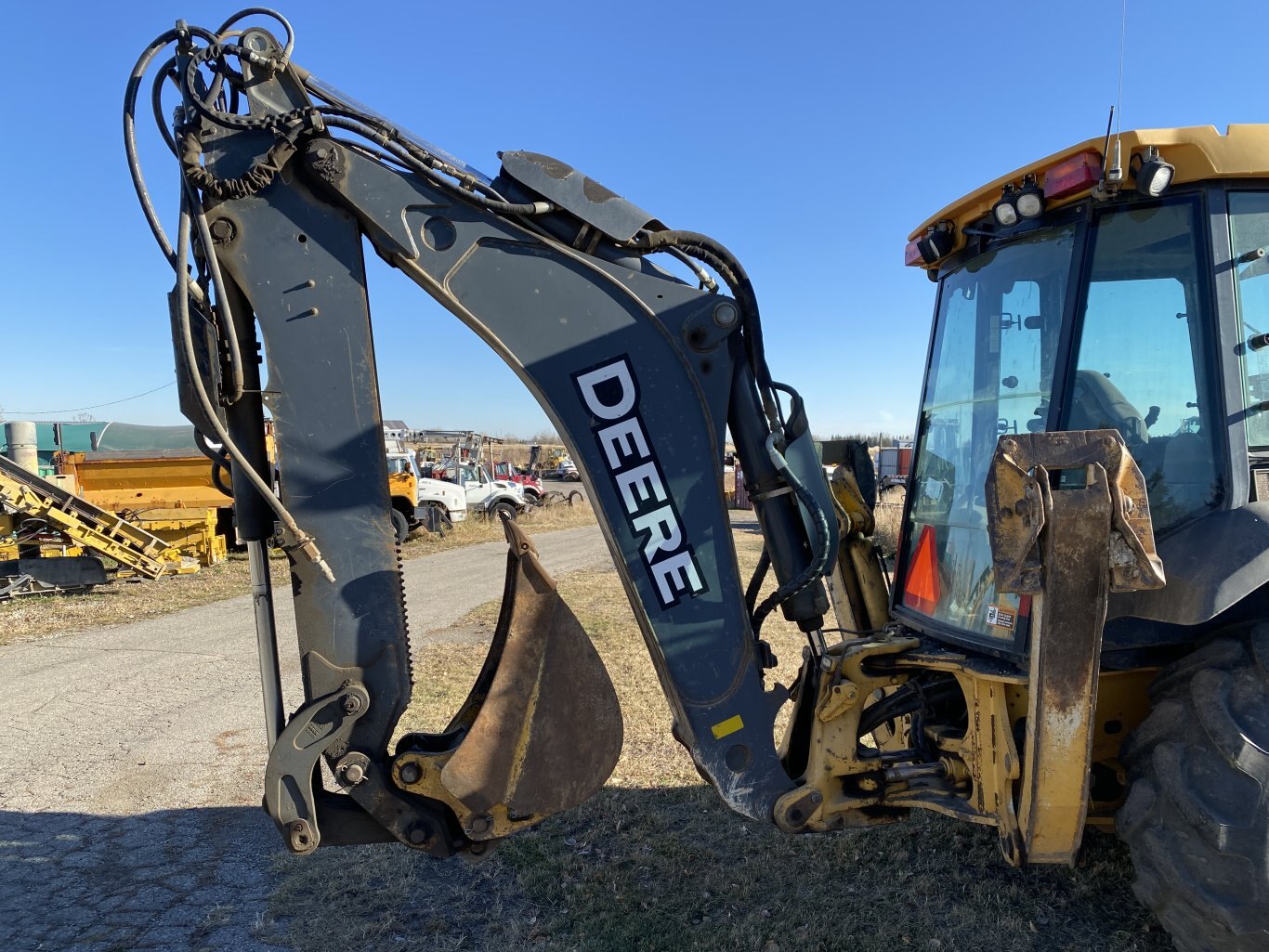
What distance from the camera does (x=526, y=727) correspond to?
248 cm

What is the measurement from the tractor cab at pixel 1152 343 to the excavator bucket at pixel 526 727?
53.5 inches

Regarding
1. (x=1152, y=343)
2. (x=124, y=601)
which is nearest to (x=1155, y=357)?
(x=1152, y=343)

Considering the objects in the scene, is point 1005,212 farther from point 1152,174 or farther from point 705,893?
point 705,893

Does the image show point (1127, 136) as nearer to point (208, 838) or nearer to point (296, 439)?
point (296, 439)

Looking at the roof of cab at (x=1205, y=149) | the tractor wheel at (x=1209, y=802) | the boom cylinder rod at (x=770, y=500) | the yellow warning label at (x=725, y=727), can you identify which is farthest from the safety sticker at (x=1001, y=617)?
the roof of cab at (x=1205, y=149)

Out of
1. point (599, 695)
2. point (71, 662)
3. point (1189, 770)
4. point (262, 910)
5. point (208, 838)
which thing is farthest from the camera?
point (71, 662)

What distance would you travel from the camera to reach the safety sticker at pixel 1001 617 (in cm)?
273

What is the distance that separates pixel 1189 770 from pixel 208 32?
3.33 metres

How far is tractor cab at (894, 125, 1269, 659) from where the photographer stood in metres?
2.47

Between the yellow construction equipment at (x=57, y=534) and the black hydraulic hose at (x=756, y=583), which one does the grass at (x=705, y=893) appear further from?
the yellow construction equipment at (x=57, y=534)

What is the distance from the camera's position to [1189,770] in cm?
222

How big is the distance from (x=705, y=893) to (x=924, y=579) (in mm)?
1536

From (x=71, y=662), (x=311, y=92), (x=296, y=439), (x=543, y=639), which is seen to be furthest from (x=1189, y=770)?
(x=71, y=662)

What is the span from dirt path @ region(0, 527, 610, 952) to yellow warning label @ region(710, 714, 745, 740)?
1.98 m
